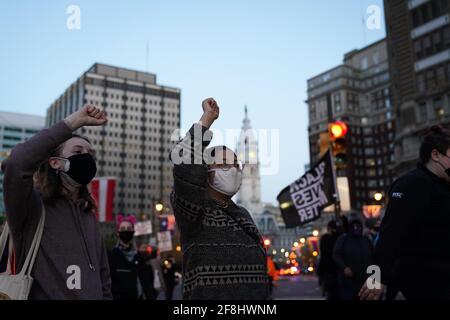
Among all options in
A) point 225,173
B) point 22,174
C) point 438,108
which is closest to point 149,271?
point 225,173

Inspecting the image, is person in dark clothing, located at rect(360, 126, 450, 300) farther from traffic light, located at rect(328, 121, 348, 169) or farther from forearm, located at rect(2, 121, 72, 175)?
traffic light, located at rect(328, 121, 348, 169)

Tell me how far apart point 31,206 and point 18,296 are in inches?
21.7

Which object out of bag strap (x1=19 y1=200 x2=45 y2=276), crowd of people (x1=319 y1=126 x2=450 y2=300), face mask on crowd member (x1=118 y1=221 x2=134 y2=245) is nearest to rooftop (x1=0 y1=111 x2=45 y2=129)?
face mask on crowd member (x1=118 y1=221 x2=134 y2=245)

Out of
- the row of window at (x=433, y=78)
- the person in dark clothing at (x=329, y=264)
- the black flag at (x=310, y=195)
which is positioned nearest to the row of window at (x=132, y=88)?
the row of window at (x=433, y=78)

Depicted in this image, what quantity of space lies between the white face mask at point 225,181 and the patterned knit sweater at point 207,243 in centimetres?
14

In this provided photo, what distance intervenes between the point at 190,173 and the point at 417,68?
44427 millimetres

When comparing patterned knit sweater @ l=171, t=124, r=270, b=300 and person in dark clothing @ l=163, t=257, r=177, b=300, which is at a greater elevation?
patterned knit sweater @ l=171, t=124, r=270, b=300

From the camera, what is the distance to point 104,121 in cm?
334

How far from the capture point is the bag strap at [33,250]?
111 inches

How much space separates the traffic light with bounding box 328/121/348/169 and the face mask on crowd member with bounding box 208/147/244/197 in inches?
335

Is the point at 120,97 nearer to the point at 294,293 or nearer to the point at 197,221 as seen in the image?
the point at 294,293

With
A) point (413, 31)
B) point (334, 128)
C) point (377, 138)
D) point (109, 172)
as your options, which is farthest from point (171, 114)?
point (334, 128)

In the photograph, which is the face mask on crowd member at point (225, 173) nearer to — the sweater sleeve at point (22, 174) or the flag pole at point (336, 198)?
the sweater sleeve at point (22, 174)

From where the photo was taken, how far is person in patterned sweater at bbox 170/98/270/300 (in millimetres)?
3371
